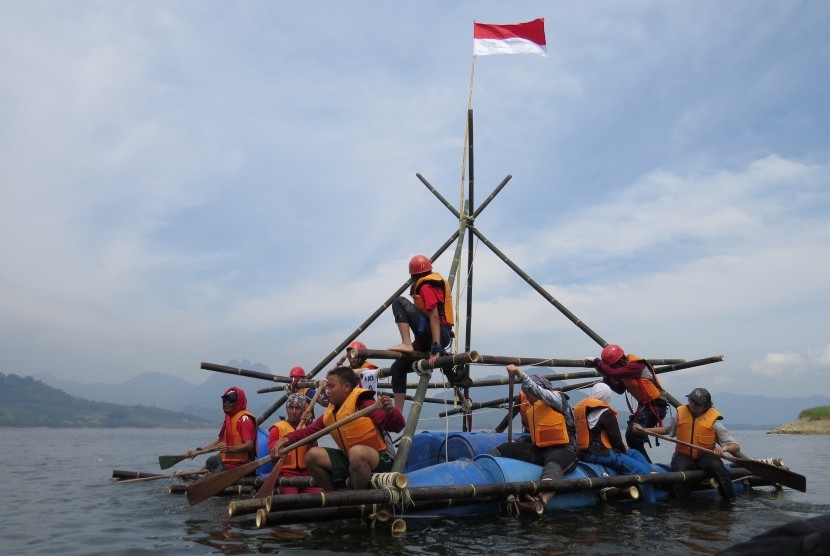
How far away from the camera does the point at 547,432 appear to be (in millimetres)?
10273

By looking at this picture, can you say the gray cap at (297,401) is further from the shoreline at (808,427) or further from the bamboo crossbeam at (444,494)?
the shoreline at (808,427)

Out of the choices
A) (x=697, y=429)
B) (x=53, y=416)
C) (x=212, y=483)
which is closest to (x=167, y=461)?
(x=212, y=483)

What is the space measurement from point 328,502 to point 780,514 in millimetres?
8043

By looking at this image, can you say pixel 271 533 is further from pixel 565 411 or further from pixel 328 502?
pixel 565 411

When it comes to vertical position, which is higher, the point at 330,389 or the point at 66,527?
the point at 330,389

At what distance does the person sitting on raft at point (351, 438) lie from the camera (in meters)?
8.38

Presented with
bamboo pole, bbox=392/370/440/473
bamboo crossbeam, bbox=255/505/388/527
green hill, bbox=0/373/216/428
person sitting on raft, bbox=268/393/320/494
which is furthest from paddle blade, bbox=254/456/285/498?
green hill, bbox=0/373/216/428

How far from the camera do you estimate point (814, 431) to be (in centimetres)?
6306

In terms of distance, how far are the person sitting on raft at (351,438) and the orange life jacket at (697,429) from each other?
6.24 meters

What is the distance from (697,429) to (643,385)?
1.24 m

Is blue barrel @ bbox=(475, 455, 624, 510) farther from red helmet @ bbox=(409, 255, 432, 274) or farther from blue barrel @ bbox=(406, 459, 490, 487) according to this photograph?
red helmet @ bbox=(409, 255, 432, 274)

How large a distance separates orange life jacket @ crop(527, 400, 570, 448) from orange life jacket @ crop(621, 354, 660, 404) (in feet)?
9.04

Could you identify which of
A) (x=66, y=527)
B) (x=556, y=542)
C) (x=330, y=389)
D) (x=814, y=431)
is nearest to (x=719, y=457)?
(x=556, y=542)

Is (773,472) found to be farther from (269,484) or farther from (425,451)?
(269,484)
